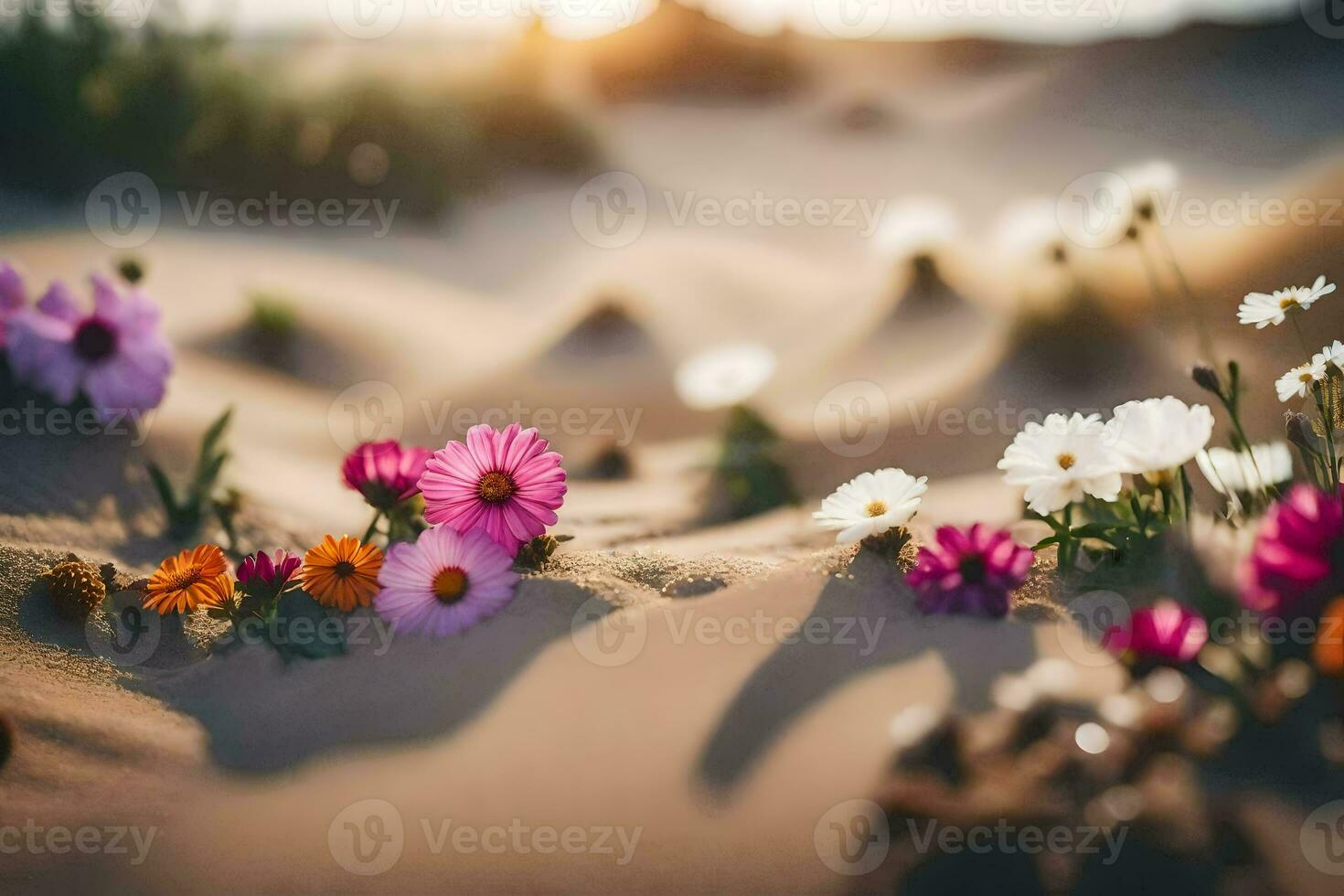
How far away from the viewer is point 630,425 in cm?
351

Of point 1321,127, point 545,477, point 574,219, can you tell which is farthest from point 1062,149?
point 545,477

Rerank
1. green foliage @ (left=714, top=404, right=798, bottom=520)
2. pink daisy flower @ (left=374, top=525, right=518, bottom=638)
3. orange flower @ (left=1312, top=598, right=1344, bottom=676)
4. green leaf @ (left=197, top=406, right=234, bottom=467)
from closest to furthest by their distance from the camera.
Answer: orange flower @ (left=1312, top=598, right=1344, bottom=676)
pink daisy flower @ (left=374, top=525, right=518, bottom=638)
green leaf @ (left=197, top=406, right=234, bottom=467)
green foliage @ (left=714, top=404, right=798, bottom=520)

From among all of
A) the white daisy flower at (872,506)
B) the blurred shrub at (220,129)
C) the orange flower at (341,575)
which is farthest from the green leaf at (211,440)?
the blurred shrub at (220,129)

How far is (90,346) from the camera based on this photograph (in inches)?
92.3

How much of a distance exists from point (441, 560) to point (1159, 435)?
51.7 inches

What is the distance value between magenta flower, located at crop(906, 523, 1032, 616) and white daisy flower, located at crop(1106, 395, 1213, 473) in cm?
24

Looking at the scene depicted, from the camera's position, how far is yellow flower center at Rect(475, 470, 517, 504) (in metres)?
1.79

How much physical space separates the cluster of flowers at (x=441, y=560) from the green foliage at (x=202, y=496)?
0.49 metres

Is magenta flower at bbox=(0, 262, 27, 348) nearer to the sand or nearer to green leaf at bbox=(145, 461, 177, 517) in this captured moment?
the sand

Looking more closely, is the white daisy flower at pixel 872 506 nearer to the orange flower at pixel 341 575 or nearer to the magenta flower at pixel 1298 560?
the magenta flower at pixel 1298 560

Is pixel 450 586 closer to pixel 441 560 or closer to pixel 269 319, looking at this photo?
pixel 441 560

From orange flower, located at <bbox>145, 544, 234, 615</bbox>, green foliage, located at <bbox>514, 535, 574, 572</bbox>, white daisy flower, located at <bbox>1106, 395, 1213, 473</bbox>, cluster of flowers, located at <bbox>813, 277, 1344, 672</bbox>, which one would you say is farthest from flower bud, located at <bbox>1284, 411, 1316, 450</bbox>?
orange flower, located at <bbox>145, 544, 234, 615</bbox>

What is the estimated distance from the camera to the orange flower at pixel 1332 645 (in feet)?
3.80

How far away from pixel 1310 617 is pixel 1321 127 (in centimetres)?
626
